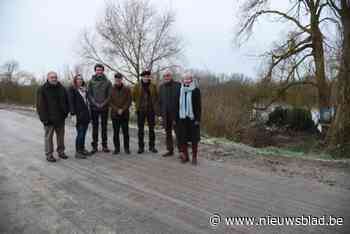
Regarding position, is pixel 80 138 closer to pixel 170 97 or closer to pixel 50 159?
pixel 50 159

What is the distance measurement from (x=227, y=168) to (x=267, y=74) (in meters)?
12.6

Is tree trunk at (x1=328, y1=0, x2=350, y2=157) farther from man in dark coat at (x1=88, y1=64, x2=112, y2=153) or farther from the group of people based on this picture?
man in dark coat at (x1=88, y1=64, x2=112, y2=153)

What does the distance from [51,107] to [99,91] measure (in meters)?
1.11

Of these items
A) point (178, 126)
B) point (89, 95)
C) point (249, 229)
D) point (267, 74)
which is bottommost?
point (249, 229)

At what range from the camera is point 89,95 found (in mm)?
6637

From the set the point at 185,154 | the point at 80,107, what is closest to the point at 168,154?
the point at 185,154

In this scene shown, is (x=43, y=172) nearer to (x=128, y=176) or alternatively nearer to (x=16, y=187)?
(x=16, y=187)

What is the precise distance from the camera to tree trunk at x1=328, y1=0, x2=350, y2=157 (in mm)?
8819

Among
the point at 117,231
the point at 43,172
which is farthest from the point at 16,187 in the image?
the point at 117,231

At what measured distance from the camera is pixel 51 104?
6.04 metres

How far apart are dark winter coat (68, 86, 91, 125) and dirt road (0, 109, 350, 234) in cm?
100

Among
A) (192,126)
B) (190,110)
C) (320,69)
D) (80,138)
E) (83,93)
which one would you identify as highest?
(320,69)

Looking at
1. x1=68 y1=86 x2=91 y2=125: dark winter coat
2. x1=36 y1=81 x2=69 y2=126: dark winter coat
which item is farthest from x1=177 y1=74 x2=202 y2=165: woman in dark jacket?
x1=36 y1=81 x2=69 y2=126: dark winter coat

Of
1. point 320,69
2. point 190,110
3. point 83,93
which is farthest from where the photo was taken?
point 320,69
